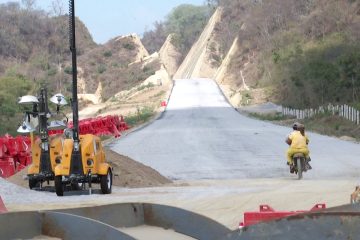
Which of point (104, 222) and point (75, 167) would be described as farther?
point (75, 167)

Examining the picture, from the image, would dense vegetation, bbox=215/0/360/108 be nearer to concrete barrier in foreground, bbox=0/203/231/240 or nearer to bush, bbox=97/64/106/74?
bush, bbox=97/64/106/74

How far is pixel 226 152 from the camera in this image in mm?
32531

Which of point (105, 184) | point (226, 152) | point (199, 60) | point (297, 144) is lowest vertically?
point (226, 152)

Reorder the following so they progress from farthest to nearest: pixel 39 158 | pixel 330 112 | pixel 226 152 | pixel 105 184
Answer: pixel 330 112 → pixel 226 152 → pixel 39 158 → pixel 105 184

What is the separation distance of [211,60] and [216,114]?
252 feet

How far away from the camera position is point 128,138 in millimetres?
42719

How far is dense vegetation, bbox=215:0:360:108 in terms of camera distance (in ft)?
207

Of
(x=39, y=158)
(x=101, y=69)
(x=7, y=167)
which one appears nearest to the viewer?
(x=39, y=158)

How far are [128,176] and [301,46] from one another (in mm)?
68248

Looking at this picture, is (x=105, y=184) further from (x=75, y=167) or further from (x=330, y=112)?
(x=330, y=112)

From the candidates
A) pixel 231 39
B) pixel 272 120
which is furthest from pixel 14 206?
pixel 231 39

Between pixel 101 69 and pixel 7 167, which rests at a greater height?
pixel 101 69

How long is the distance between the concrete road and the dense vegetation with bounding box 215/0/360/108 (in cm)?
973

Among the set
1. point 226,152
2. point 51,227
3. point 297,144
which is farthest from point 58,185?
point 226,152
